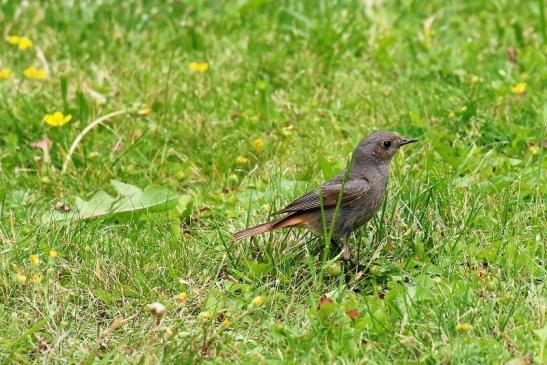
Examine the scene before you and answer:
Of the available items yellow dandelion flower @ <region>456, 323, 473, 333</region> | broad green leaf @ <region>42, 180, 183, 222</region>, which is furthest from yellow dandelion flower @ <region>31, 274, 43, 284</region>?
yellow dandelion flower @ <region>456, 323, 473, 333</region>

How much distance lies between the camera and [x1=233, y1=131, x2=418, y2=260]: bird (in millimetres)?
5594

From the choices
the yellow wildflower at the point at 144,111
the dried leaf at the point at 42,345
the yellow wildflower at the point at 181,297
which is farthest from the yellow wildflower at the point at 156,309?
the yellow wildflower at the point at 144,111

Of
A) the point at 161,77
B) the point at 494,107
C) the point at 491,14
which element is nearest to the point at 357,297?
the point at 494,107

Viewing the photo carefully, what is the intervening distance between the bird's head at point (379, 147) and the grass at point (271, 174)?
221 millimetres

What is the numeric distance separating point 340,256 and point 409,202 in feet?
1.70

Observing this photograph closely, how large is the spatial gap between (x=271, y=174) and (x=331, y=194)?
0.94m

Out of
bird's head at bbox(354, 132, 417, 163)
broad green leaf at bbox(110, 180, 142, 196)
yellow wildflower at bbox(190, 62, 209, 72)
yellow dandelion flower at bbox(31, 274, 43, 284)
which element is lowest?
broad green leaf at bbox(110, 180, 142, 196)

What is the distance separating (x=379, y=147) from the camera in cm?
593

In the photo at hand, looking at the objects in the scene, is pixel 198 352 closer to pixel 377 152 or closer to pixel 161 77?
pixel 377 152

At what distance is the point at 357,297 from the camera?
5.32m

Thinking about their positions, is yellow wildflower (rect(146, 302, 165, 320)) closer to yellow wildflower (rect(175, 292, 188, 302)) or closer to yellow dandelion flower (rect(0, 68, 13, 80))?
yellow wildflower (rect(175, 292, 188, 302))

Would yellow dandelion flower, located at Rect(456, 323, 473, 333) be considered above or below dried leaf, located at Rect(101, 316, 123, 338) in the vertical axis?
above

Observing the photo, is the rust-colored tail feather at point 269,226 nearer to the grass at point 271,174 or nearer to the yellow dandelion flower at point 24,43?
the grass at point 271,174

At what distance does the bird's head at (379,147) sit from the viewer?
19.4 ft
